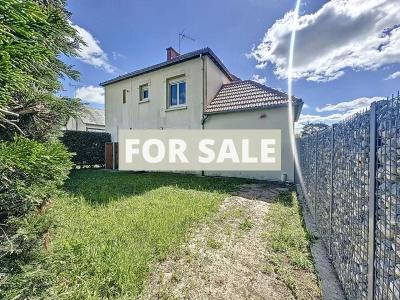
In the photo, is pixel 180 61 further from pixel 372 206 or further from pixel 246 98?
pixel 372 206

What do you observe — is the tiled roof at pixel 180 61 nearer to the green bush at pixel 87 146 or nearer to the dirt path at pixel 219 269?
the green bush at pixel 87 146

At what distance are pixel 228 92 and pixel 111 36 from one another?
7.76m

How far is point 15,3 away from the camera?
129cm

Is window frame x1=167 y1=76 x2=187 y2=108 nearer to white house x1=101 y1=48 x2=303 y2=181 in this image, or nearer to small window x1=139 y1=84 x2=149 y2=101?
white house x1=101 y1=48 x2=303 y2=181

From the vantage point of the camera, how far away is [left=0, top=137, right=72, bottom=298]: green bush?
1718mm

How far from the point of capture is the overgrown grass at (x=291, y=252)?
285 cm

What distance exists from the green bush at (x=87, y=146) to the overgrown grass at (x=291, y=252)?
1381 cm

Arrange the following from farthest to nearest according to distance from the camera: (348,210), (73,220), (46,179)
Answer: (73,220) < (348,210) < (46,179)

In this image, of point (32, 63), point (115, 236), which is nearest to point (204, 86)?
point (115, 236)

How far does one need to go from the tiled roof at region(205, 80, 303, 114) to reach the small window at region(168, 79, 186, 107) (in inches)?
79.5

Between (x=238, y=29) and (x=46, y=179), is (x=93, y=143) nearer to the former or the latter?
(x=238, y=29)

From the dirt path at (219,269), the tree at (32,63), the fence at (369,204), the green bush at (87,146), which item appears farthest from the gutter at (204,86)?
the fence at (369,204)

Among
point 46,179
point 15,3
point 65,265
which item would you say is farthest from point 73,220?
point 15,3

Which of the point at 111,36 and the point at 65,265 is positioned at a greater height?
the point at 111,36
